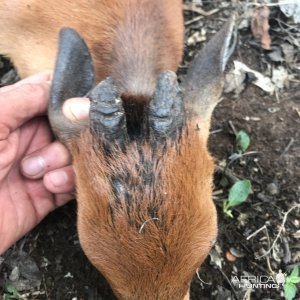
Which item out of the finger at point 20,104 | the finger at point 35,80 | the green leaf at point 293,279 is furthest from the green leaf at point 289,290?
the finger at point 35,80

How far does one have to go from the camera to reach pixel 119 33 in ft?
13.3

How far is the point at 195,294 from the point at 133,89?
5.62ft

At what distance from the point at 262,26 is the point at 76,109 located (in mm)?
2956

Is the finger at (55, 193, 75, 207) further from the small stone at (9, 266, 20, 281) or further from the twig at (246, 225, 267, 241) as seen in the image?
the twig at (246, 225, 267, 241)

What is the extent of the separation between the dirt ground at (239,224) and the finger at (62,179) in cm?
88

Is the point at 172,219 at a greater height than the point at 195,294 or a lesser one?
greater

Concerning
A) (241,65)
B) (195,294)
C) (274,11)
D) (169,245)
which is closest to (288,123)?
(241,65)

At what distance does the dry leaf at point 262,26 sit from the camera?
562 centimetres

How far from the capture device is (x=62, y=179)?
12.2 feet

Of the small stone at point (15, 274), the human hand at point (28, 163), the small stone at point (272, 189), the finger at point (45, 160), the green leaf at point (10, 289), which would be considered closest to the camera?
the finger at point (45, 160)

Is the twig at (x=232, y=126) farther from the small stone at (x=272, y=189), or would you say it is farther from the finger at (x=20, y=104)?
the finger at (x=20, y=104)

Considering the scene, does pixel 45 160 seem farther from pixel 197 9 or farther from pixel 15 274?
pixel 197 9

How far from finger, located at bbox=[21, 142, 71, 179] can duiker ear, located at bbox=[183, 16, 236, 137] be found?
2.92 ft

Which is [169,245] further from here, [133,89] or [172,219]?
[133,89]
